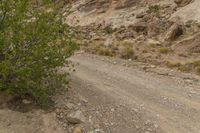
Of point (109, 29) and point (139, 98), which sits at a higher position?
point (109, 29)

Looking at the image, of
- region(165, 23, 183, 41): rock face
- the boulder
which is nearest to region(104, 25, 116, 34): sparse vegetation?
the boulder

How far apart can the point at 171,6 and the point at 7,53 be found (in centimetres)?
2067

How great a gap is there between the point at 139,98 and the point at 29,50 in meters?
4.23

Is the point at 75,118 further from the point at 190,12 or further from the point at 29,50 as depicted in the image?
the point at 190,12

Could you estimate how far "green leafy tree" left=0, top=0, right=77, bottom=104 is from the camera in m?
11.0

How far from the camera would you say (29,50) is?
11.3m

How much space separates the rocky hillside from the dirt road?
253 centimetres

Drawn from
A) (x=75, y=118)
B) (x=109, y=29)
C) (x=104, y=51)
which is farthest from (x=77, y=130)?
(x=109, y=29)

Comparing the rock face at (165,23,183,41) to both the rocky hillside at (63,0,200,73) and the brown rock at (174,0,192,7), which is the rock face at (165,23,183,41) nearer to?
the rocky hillside at (63,0,200,73)

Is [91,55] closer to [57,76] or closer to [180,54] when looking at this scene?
A: [180,54]

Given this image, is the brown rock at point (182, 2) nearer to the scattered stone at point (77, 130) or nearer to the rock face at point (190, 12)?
the rock face at point (190, 12)

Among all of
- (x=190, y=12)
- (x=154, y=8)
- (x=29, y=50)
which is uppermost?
(x=154, y=8)

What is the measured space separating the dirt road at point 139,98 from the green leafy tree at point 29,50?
172cm

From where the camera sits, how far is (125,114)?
11.5 metres
